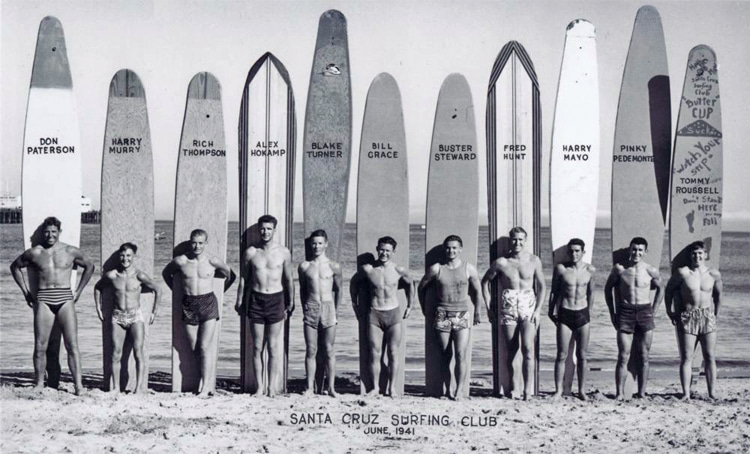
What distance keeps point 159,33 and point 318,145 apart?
1.63m

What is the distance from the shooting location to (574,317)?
17.3 ft

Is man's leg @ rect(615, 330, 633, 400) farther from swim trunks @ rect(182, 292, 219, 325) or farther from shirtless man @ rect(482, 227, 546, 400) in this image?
swim trunks @ rect(182, 292, 219, 325)

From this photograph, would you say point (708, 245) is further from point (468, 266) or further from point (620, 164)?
point (468, 266)

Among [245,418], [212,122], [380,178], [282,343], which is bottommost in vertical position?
[245,418]

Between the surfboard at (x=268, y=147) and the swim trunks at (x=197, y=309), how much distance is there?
2.09 feet

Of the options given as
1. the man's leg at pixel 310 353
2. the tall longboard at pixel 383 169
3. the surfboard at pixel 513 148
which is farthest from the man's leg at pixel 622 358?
the man's leg at pixel 310 353

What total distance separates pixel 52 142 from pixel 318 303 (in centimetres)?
240

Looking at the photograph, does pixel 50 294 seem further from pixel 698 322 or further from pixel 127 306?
pixel 698 322

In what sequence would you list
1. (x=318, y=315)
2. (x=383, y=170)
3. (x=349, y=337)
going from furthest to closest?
(x=349, y=337), (x=383, y=170), (x=318, y=315)

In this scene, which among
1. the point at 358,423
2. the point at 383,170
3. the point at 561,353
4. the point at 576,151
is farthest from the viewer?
the point at 576,151

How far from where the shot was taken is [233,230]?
2909cm

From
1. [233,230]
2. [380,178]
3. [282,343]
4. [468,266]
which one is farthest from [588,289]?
[233,230]

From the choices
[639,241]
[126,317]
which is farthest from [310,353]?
[639,241]

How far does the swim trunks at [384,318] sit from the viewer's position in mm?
5277
